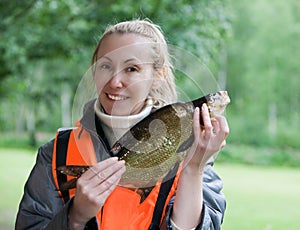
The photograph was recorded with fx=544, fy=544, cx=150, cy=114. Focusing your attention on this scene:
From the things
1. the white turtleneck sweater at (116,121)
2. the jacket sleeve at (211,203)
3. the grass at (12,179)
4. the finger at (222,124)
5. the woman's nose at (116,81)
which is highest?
the grass at (12,179)

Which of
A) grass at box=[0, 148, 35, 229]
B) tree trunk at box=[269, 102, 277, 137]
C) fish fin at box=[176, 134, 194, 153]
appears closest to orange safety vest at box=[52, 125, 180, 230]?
fish fin at box=[176, 134, 194, 153]

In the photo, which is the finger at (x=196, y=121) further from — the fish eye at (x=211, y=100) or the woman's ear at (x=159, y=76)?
the woman's ear at (x=159, y=76)

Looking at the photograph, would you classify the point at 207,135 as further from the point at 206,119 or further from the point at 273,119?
the point at 273,119

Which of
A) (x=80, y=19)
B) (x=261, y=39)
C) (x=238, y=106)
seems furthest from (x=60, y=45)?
(x=261, y=39)

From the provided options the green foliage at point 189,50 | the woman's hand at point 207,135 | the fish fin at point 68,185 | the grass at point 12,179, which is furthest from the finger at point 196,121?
the grass at point 12,179

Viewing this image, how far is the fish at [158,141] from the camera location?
40.4 inches

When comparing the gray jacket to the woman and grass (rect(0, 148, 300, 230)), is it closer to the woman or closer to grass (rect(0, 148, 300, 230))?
the woman

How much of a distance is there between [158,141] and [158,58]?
19 centimetres

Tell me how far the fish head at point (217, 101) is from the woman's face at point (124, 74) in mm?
166

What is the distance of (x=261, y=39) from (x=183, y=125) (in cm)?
1102

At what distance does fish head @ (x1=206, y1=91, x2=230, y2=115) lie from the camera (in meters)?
1.00

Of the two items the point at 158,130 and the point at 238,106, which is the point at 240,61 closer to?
the point at 238,106

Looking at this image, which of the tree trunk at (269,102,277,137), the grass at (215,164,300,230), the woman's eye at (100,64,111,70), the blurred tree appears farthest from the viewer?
the tree trunk at (269,102,277,137)

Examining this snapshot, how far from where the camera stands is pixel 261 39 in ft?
38.3
